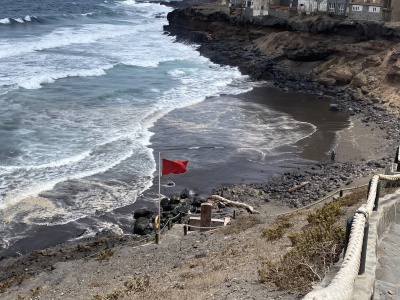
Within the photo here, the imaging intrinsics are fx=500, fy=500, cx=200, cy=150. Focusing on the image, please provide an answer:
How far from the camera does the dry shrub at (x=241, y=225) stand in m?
14.5

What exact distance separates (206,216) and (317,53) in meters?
32.2

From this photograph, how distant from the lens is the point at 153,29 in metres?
76.9

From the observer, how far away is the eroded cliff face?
36.9 metres

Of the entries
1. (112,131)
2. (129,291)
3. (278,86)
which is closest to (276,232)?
(129,291)

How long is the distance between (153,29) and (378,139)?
55330mm

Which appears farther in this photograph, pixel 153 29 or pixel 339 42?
pixel 153 29

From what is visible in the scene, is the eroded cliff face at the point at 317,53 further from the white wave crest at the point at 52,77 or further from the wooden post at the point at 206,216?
the wooden post at the point at 206,216

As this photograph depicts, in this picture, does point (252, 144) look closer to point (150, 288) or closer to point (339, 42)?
point (150, 288)

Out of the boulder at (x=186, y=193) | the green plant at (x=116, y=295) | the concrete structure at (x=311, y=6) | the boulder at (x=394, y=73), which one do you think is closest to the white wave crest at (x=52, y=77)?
the boulder at (x=186, y=193)

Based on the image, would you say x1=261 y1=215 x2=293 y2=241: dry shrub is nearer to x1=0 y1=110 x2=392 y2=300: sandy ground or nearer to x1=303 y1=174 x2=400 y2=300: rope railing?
x1=0 y1=110 x2=392 y2=300: sandy ground

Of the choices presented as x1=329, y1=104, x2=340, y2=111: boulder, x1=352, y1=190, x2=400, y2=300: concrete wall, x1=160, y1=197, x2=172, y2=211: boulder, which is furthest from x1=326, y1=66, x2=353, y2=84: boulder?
x1=352, y1=190, x2=400, y2=300: concrete wall

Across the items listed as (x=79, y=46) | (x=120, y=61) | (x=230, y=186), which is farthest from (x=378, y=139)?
(x=79, y=46)

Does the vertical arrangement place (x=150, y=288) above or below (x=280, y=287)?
below

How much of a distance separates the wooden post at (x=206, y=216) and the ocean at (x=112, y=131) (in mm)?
3478
